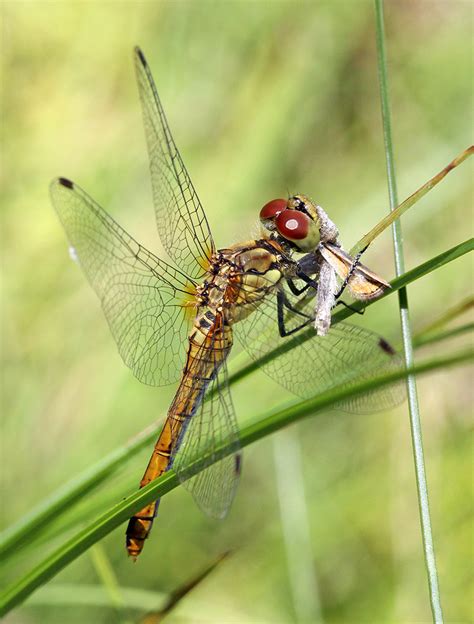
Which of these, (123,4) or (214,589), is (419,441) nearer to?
(214,589)

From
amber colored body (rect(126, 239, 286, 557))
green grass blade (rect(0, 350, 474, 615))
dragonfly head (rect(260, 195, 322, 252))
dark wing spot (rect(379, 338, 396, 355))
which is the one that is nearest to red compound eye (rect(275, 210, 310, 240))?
dragonfly head (rect(260, 195, 322, 252))

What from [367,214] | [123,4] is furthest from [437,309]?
[123,4]

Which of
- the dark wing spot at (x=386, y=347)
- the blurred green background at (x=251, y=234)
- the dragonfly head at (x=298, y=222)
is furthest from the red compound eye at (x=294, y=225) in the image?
the dark wing spot at (x=386, y=347)

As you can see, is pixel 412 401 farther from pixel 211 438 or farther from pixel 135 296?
pixel 135 296

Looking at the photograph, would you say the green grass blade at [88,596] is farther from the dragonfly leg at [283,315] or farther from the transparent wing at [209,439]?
the dragonfly leg at [283,315]

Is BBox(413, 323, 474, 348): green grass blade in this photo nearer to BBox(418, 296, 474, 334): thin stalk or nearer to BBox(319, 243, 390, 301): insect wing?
BBox(418, 296, 474, 334): thin stalk

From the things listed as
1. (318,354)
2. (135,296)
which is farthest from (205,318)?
(318,354)
